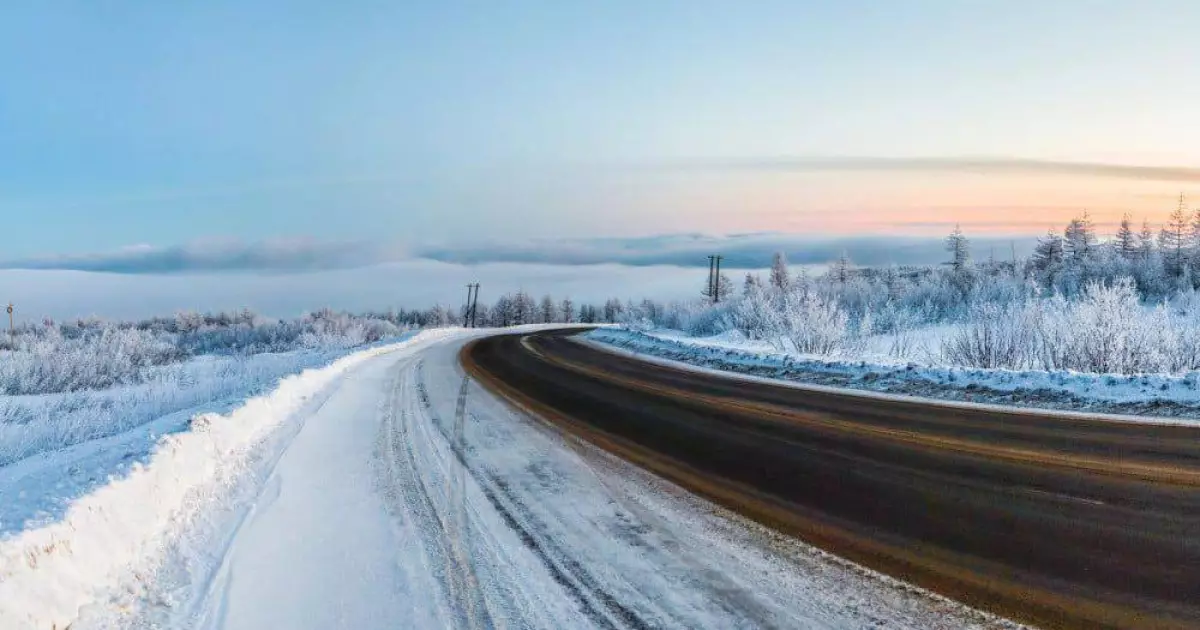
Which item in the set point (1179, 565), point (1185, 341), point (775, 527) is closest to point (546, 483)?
point (775, 527)

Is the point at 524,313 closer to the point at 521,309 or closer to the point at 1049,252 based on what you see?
the point at 521,309

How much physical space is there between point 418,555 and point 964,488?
478cm

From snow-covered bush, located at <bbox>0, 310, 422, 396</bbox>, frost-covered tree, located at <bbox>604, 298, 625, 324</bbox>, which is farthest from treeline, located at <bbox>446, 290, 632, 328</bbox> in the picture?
snow-covered bush, located at <bbox>0, 310, 422, 396</bbox>

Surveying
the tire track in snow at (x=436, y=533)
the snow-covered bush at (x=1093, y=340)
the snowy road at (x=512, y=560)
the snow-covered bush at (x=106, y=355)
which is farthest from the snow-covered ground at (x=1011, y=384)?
the snow-covered bush at (x=106, y=355)

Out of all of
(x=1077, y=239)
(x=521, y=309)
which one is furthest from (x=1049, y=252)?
(x=521, y=309)

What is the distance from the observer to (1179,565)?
172 inches

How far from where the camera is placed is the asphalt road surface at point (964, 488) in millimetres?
4152

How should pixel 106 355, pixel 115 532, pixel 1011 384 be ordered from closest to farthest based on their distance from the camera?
pixel 115 532
pixel 1011 384
pixel 106 355

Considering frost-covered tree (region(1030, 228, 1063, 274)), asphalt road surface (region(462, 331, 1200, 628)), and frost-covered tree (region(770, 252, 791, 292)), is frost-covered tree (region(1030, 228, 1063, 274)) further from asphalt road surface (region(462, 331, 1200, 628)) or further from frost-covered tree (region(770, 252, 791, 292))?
asphalt road surface (region(462, 331, 1200, 628))

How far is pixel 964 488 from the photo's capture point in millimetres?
6258

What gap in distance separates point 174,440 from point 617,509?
4943 mm

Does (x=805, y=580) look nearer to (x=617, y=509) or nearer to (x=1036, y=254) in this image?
(x=617, y=509)

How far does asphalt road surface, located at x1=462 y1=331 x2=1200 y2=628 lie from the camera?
13.6 feet

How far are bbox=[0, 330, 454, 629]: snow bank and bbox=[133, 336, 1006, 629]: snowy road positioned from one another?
48cm
